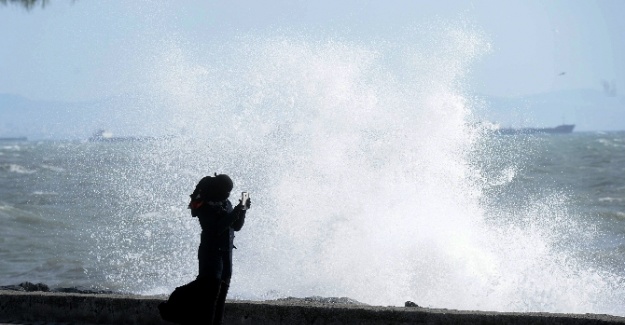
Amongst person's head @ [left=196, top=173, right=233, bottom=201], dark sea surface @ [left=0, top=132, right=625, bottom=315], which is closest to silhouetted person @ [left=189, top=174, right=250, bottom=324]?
person's head @ [left=196, top=173, right=233, bottom=201]

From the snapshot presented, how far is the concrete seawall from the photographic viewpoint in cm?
622

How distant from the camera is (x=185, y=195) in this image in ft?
89.8

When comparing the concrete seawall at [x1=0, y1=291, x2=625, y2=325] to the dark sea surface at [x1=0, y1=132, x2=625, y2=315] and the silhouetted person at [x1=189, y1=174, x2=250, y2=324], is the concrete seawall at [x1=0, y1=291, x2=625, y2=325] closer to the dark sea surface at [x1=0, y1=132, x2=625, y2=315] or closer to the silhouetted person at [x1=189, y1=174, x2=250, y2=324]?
the silhouetted person at [x1=189, y1=174, x2=250, y2=324]

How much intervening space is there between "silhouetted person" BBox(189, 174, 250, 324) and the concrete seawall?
76 cm

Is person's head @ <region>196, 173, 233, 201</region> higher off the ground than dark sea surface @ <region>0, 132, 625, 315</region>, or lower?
lower

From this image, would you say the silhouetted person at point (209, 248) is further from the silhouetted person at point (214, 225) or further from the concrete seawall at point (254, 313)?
the concrete seawall at point (254, 313)

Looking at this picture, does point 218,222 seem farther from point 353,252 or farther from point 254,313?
point 353,252

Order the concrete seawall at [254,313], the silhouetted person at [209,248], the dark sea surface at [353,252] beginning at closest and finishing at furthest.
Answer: the silhouetted person at [209,248]
the concrete seawall at [254,313]
the dark sea surface at [353,252]

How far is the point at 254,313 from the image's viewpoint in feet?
21.6

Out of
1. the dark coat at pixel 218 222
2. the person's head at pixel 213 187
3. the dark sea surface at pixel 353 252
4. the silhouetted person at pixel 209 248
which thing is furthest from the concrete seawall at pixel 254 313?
the dark sea surface at pixel 353 252

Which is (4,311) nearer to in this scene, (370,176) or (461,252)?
(461,252)

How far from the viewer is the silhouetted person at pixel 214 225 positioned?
5.80 metres

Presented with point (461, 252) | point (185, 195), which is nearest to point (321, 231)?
point (461, 252)

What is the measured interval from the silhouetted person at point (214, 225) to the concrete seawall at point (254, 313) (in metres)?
0.76
